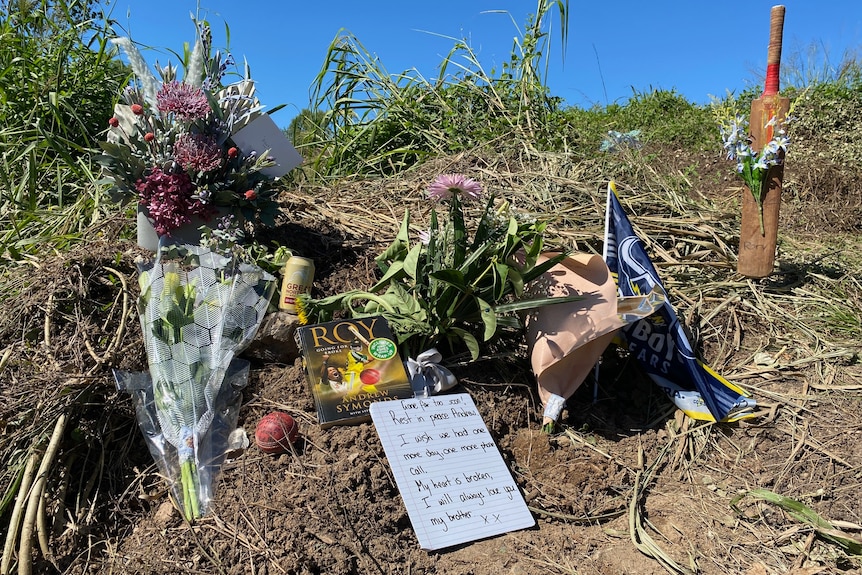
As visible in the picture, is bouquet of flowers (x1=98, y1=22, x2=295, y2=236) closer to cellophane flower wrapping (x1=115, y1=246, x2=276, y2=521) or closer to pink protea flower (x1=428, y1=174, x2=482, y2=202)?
cellophane flower wrapping (x1=115, y1=246, x2=276, y2=521)

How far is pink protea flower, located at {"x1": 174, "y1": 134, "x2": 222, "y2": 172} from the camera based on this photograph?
207cm

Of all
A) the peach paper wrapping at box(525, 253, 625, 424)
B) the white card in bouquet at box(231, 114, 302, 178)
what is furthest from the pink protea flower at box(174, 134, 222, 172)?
the peach paper wrapping at box(525, 253, 625, 424)

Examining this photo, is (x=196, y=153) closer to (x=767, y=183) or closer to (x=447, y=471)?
(x=447, y=471)

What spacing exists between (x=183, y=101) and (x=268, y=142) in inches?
14.8

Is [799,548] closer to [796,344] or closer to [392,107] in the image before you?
[796,344]

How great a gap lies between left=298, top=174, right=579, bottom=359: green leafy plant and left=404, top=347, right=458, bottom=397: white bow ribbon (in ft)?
0.24

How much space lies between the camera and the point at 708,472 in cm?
187

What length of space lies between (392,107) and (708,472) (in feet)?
9.64

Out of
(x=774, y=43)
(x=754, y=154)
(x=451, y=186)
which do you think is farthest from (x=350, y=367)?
(x=774, y=43)

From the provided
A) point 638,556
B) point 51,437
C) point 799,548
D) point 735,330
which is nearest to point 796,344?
point 735,330

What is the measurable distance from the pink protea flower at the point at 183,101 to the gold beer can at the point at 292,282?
57 cm

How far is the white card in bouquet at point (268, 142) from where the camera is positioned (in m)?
2.30

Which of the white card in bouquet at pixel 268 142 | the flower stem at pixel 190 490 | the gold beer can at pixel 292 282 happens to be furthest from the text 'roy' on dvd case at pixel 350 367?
the white card in bouquet at pixel 268 142

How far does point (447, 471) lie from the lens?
5.50 ft
